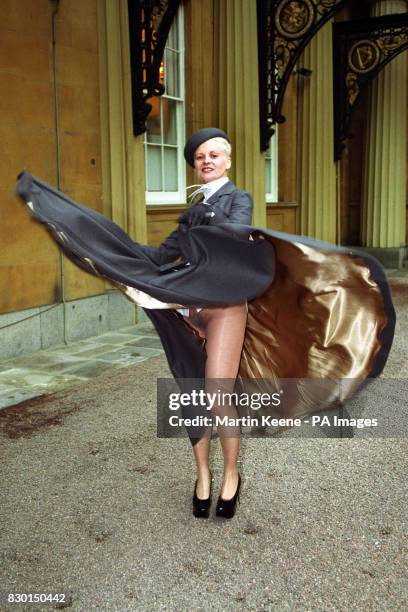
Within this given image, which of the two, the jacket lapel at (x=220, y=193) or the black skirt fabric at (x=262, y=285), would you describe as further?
the jacket lapel at (x=220, y=193)

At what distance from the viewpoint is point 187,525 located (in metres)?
3.04

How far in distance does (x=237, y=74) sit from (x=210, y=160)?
691 centimetres

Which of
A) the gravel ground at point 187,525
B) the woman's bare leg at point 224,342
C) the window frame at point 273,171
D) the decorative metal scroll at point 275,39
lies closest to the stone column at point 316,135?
the window frame at point 273,171

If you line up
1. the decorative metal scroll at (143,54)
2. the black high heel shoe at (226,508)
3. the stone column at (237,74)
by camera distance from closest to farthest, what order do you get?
the black high heel shoe at (226,508) < the decorative metal scroll at (143,54) < the stone column at (237,74)

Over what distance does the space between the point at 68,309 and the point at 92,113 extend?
6.90 ft

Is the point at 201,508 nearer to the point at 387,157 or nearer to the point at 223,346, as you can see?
the point at 223,346

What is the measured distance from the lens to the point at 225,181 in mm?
2963

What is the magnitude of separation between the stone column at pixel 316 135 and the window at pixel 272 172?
0.45m

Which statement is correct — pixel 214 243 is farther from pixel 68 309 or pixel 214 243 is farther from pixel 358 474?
pixel 68 309

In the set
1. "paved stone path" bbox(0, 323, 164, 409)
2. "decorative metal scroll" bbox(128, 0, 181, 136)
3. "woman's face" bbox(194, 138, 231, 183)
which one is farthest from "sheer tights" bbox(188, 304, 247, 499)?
"decorative metal scroll" bbox(128, 0, 181, 136)

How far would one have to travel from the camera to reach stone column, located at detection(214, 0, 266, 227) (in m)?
9.33

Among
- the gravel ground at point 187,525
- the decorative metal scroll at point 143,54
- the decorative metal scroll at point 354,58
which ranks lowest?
the gravel ground at point 187,525

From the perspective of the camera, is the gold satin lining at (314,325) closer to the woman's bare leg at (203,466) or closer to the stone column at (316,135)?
the woman's bare leg at (203,466)

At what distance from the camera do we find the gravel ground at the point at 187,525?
2.51 metres
